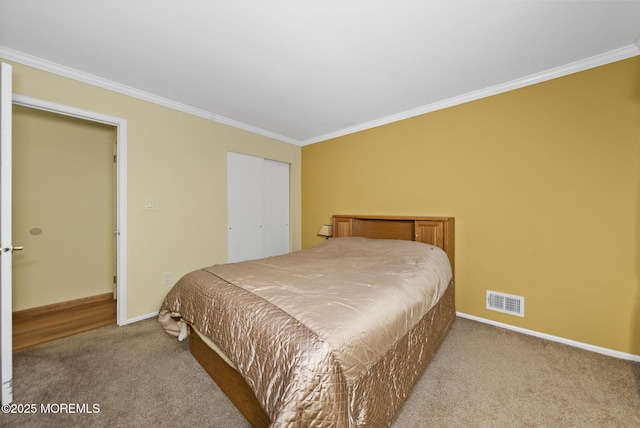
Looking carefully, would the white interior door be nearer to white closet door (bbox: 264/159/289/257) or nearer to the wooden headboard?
white closet door (bbox: 264/159/289/257)

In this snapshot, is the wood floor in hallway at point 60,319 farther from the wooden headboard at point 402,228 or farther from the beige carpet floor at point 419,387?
the wooden headboard at point 402,228

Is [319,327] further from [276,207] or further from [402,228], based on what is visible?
[276,207]

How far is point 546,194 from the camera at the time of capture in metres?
2.23

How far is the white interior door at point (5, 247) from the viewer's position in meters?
1.47

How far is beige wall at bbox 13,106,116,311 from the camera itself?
2781mm

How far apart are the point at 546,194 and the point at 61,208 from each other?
5.27 m

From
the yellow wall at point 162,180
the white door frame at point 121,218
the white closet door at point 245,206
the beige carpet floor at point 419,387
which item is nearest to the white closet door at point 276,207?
the white closet door at point 245,206

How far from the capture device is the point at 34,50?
1.97 metres

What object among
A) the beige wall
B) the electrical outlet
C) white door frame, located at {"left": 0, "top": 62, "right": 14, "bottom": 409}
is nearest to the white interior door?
white door frame, located at {"left": 0, "top": 62, "right": 14, "bottom": 409}

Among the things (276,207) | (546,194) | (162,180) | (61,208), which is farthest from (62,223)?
(546,194)

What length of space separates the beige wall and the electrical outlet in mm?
1233

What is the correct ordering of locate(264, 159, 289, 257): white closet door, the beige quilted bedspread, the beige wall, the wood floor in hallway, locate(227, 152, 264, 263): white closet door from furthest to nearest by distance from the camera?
locate(264, 159, 289, 257): white closet door → locate(227, 152, 264, 263): white closet door → the beige wall → the wood floor in hallway → the beige quilted bedspread

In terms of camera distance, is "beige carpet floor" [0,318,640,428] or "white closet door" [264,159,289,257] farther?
"white closet door" [264,159,289,257]

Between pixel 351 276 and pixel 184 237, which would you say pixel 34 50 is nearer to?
pixel 184 237
